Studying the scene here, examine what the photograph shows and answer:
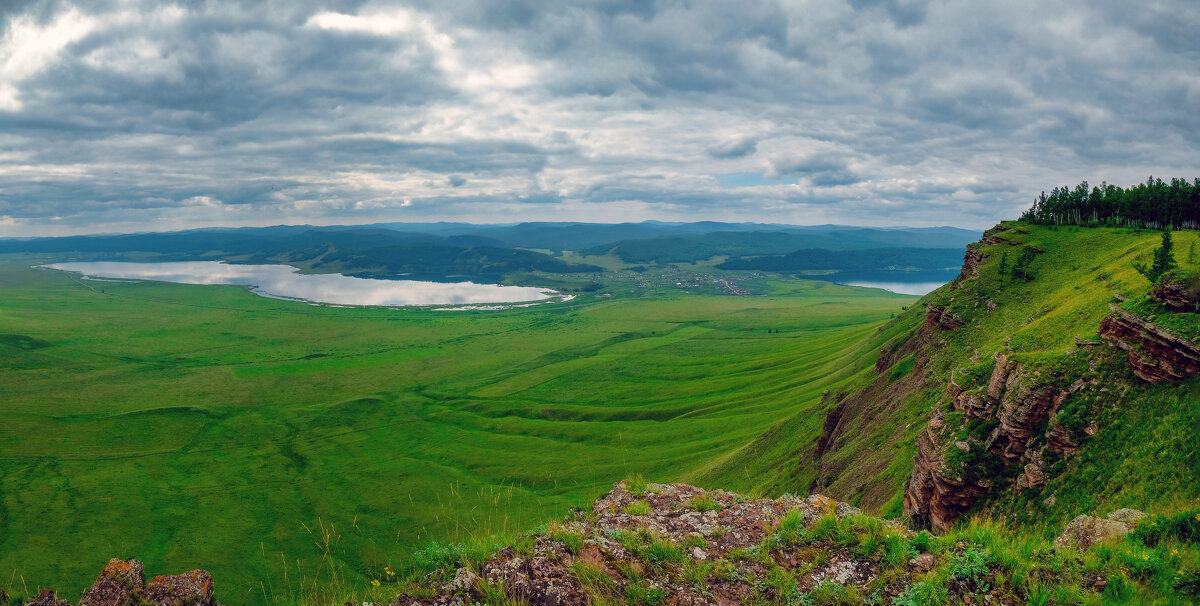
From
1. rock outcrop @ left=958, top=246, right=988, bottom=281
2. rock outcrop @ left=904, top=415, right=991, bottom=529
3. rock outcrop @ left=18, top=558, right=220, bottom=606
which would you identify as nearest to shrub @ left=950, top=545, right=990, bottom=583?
rock outcrop @ left=18, top=558, right=220, bottom=606

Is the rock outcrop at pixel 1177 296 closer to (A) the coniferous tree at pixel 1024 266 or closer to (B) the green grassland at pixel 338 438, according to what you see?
(B) the green grassland at pixel 338 438

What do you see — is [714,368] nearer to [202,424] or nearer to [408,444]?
[408,444]

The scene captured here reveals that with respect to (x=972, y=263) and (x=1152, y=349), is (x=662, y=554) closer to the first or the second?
(x=1152, y=349)

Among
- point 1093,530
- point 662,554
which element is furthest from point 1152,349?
point 662,554

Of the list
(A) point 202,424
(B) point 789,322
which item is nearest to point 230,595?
(A) point 202,424

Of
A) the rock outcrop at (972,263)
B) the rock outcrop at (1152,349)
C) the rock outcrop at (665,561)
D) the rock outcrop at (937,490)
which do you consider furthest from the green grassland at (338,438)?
the rock outcrop at (1152,349)

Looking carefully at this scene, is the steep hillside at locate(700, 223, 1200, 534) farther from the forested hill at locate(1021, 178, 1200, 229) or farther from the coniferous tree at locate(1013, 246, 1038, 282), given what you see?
the forested hill at locate(1021, 178, 1200, 229)
